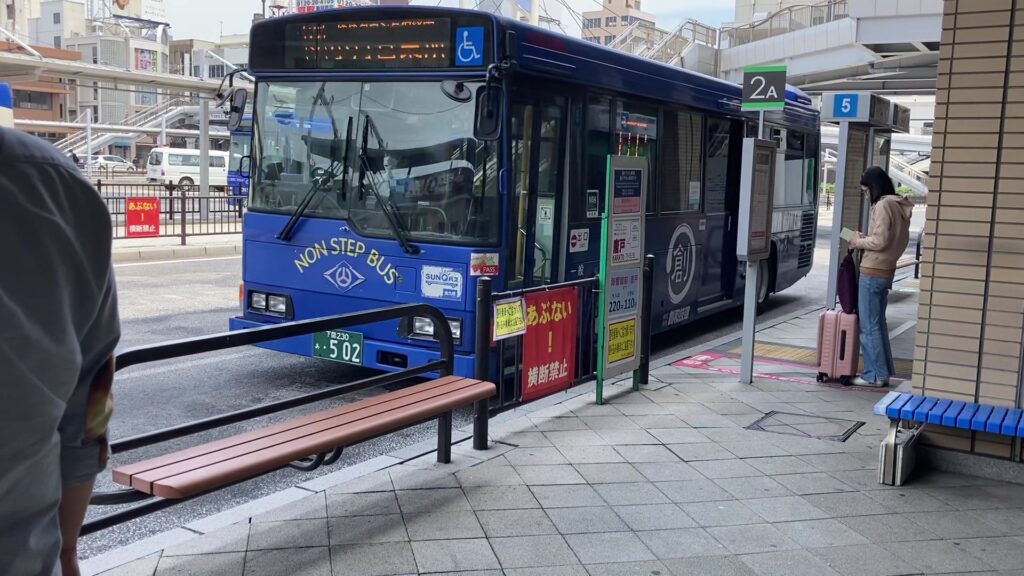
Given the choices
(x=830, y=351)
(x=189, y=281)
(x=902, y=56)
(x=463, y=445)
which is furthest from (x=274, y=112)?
(x=902, y=56)

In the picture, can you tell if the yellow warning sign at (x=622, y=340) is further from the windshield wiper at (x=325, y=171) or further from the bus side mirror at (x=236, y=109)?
the bus side mirror at (x=236, y=109)

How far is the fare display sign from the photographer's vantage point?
6.85 m

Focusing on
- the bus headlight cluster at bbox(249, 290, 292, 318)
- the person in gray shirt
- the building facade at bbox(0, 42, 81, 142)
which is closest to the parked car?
the building facade at bbox(0, 42, 81, 142)

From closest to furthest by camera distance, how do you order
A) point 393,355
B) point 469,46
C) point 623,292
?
point 469,46, point 393,355, point 623,292

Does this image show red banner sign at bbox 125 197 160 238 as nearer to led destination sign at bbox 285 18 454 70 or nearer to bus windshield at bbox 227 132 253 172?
led destination sign at bbox 285 18 454 70

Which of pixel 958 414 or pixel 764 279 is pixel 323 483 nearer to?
pixel 958 414

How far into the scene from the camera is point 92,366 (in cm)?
179

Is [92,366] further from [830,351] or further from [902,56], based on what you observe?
[902,56]

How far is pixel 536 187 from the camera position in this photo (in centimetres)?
728

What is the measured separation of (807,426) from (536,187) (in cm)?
267

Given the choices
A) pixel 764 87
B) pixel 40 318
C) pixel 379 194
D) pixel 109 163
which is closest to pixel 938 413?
pixel 764 87

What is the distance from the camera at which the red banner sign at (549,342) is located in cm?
612

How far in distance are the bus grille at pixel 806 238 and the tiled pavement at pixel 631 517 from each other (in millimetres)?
8201

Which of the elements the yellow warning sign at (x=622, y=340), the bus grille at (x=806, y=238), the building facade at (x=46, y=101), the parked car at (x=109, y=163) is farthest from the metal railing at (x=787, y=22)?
the building facade at (x=46, y=101)
